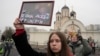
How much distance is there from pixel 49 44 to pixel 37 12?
90 cm

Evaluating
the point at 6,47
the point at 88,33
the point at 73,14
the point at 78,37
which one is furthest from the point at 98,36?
the point at 78,37

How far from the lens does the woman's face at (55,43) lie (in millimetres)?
2713

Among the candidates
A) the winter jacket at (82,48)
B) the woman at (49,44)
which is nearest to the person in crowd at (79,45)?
the winter jacket at (82,48)

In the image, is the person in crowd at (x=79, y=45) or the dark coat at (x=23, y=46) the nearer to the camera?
the dark coat at (x=23, y=46)

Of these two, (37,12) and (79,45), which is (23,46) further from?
(79,45)

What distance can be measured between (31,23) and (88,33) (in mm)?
64121

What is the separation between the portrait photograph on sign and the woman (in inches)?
29.5

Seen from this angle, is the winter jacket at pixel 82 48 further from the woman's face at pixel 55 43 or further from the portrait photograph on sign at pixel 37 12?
the woman's face at pixel 55 43

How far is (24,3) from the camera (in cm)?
359

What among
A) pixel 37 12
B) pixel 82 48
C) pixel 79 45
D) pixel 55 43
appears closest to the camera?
pixel 55 43

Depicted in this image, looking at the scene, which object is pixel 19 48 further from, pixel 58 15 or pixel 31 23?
pixel 58 15

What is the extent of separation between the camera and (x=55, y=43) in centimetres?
274

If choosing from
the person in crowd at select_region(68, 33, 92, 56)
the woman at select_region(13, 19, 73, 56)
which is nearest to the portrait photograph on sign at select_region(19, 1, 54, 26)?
the woman at select_region(13, 19, 73, 56)

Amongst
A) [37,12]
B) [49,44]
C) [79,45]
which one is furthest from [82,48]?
[49,44]
